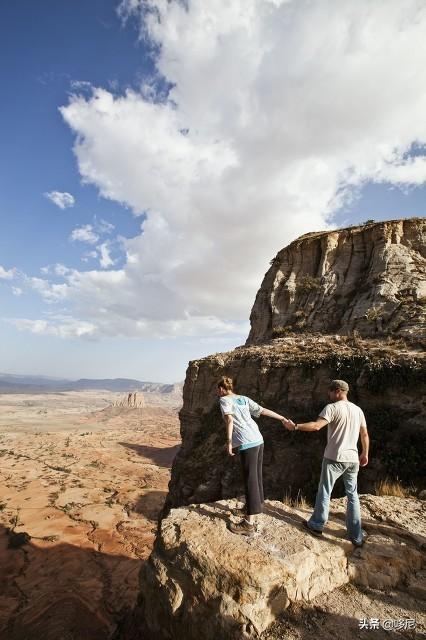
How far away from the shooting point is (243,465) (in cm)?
487

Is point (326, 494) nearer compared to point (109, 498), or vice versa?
point (326, 494)

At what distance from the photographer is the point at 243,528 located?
183 inches

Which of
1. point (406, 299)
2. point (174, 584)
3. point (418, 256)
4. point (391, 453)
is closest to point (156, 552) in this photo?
point (174, 584)

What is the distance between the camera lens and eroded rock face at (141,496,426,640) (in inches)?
144

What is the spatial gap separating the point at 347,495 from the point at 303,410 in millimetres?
8530

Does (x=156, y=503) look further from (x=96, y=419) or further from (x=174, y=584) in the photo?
(x=96, y=419)

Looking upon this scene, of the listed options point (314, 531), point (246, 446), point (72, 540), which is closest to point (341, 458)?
point (314, 531)

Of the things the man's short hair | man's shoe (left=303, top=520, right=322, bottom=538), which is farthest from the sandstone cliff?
the man's short hair

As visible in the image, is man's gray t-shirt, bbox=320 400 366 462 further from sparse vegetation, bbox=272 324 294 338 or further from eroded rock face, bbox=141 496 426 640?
sparse vegetation, bbox=272 324 294 338

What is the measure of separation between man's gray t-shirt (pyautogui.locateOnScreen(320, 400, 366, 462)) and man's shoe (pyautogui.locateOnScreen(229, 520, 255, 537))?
1.53 m

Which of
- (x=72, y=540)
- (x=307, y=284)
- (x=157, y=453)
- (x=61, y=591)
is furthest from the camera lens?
(x=157, y=453)

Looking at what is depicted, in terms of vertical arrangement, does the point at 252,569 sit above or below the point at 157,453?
above

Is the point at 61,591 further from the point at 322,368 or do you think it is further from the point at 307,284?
the point at 307,284

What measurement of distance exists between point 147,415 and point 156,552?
121136 millimetres
